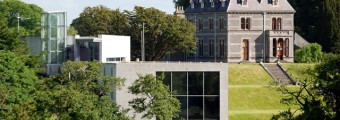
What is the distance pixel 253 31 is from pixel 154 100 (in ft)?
148

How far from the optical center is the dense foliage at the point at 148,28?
294 ft

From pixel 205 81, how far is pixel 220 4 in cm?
3957

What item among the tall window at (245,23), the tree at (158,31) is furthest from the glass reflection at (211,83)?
the tall window at (245,23)

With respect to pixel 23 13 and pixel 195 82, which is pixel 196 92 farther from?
pixel 23 13

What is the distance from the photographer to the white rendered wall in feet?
207

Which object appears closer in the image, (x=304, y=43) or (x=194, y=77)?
(x=194, y=77)

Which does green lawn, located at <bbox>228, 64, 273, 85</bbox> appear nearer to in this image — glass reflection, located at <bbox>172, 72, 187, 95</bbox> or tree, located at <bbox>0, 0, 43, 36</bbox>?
glass reflection, located at <bbox>172, 72, 187, 95</bbox>

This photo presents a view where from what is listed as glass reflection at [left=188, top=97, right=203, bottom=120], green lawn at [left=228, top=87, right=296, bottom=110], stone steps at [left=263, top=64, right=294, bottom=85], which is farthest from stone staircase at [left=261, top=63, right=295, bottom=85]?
glass reflection at [left=188, top=97, right=203, bottom=120]

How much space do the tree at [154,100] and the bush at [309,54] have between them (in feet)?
142

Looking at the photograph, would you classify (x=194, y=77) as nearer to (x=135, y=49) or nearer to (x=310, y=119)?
(x=310, y=119)

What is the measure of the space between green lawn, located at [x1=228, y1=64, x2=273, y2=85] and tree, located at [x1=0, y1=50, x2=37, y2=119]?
71.6 ft

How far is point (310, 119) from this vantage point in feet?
132

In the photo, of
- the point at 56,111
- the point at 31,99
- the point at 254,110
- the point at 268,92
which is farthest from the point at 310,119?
the point at 268,92

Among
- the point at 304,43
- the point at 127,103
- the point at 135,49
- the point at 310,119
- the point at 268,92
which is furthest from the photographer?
the point at 304,43
